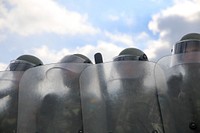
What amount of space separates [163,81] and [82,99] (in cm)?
98

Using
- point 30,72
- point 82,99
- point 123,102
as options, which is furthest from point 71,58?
point 123,102

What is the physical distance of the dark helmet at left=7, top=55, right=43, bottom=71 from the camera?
5523mm

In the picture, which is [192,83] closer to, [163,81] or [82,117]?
[163,81]

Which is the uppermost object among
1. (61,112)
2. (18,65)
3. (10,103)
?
(18,65)

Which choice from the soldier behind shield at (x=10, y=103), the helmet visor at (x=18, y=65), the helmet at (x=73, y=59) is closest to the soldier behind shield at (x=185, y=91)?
the helmet at (x=73, y=59)

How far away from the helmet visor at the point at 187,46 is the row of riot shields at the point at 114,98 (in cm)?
12

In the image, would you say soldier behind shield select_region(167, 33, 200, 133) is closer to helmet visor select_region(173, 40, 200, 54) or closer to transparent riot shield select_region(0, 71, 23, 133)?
helmet visor select_region(173, 40, 200, 54)

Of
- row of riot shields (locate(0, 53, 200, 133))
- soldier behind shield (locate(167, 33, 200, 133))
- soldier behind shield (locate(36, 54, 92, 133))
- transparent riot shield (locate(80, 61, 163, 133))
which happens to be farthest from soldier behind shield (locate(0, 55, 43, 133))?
soldier behind shield (locate(167, 33, 200, 133))

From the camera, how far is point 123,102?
4020 mm

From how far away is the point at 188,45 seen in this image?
4430mm

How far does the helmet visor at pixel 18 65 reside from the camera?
5.50 meters

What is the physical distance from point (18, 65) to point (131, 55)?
1835 millimetres

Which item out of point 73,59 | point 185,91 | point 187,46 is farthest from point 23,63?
point 185,91

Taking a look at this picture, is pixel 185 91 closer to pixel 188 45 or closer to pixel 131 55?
pixel 188 45
